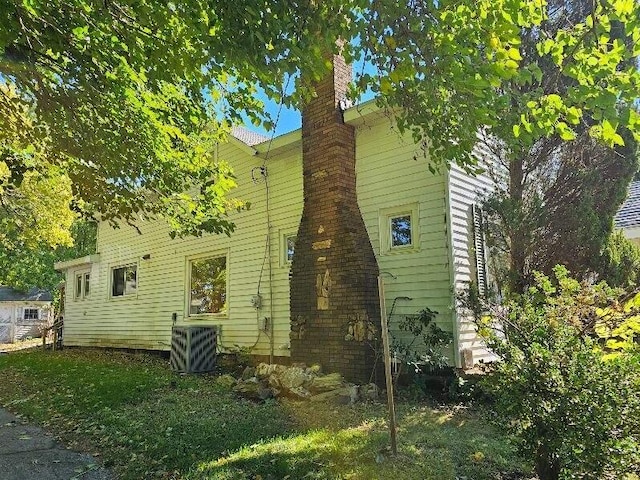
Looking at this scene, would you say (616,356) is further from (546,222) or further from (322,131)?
(322,131)

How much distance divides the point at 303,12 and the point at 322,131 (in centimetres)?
504

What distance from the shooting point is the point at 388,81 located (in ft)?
12.4

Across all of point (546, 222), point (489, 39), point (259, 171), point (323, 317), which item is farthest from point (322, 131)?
point (489, 39)

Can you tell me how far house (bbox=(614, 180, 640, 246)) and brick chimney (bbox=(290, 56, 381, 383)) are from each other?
5.58m

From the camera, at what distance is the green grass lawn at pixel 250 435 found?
13.4 ft

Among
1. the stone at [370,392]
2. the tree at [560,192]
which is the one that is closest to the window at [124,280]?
the stone at [370,392]

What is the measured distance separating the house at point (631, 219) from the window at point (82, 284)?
54.0 feet

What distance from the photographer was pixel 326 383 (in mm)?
7086

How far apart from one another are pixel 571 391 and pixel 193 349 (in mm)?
7991

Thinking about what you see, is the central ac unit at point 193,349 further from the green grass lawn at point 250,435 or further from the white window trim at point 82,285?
the white window trim at point 82,285

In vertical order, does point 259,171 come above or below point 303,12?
above

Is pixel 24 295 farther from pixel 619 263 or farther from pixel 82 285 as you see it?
pixel 619 263

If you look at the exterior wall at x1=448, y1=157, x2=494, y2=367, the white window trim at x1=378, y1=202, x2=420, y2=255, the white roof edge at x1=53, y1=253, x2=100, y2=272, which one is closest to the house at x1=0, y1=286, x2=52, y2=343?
the white roof edge at x1=53, y1=253, x2=100, y2=272

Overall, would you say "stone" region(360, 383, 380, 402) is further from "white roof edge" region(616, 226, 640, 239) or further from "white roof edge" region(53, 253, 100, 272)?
"white roof edge" region(53, 253, 100, 272)
